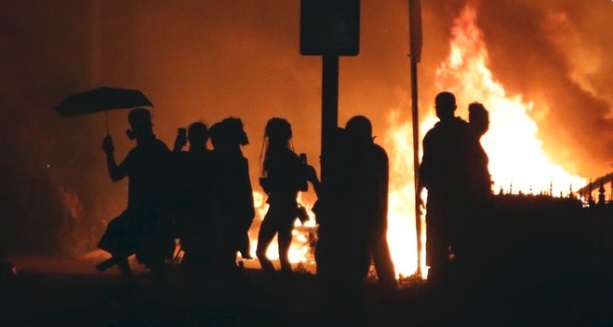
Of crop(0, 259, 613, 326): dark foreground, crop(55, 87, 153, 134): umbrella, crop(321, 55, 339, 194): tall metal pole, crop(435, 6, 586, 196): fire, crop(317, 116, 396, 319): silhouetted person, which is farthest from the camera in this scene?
crop(435, 6, 586, 196): fire

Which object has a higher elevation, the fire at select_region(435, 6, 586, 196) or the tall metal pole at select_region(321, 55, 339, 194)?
the fire at select_region(435, 6, 586, 196)

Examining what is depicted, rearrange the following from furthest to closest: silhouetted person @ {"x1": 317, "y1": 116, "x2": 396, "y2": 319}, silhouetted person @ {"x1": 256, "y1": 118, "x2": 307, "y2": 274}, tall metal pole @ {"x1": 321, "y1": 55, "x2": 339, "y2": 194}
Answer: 1. silhouetted person @ {"x1": 256, "y1": 118, "x2": 307, "y2": 274}
2. tall metal pole @ {"x1": 321, "y1": 55, "x2": 339, "y2": 194}
3. silhouetted person @ {"x1": 317, "y1": 116, "x2": 396, "y2": 319}

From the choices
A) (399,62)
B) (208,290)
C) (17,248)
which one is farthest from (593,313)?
(399,62)

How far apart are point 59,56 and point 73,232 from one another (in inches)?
136

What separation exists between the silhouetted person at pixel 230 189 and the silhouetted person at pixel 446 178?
1839 millimetres

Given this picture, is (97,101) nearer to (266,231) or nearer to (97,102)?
(97,102)

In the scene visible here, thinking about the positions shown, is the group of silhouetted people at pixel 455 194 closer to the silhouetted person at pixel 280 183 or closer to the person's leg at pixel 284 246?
the silhouetted person at pixel 280 183

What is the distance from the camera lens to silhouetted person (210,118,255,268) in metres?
11.3

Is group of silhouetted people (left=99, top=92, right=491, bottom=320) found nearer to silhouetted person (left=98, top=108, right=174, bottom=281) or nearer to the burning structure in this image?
silhouetted person (left=98, top=108, right=174, bottom=281)

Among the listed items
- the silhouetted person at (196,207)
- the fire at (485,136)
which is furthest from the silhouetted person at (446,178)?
the fire at (485,136)

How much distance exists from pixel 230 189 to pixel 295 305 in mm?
1359

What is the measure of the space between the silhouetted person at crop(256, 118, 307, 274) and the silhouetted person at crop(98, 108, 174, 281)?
1.19 meters

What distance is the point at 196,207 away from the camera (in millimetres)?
11188

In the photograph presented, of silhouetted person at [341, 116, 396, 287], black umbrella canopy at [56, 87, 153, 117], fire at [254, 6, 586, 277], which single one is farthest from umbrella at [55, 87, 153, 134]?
fire at [254, 6, 586, 277]
